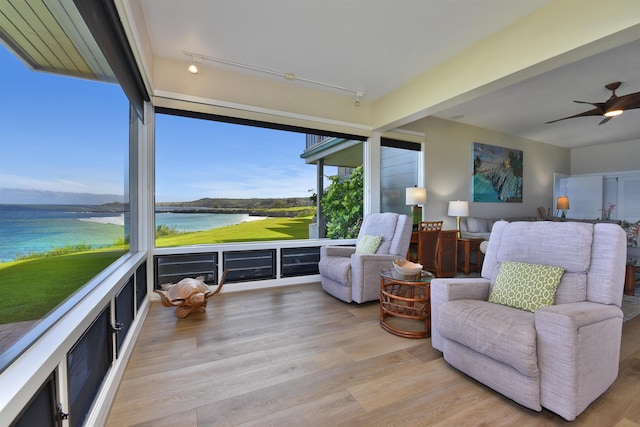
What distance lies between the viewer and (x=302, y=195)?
4289mm

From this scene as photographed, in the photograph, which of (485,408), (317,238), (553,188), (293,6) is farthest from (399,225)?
(553,188)

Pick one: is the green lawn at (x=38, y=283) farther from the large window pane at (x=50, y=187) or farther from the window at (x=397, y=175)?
the window at (x=397, y=175)

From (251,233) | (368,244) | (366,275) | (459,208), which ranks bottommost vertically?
(366,275)

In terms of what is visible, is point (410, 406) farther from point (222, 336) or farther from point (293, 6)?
point (293, 6)

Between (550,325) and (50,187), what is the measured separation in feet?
8.21

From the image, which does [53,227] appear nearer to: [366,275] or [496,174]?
[366,275]

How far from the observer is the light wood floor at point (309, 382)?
1458mm

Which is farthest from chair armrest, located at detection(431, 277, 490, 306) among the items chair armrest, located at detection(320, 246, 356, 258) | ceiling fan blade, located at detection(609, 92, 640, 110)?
ceiling fan blade, located at detection(609, 92, 640, 110)

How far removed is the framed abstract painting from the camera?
5.50 metres

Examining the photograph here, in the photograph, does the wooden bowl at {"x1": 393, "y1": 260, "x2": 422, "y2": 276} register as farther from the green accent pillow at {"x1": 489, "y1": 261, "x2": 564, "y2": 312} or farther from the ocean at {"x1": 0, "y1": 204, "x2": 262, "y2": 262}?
the ocean at {"x1": 0, "y1": 204, "x2": 262, "y2": 262}

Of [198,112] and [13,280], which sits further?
[198,112]

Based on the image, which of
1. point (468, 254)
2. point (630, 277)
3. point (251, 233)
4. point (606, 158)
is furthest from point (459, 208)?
point (606, 158)

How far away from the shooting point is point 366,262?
305 cm

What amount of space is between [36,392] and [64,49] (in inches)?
62.3
